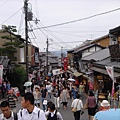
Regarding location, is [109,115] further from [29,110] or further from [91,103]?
[91,103]

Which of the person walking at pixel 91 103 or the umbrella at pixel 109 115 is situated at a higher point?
the umbrella at pixel 109 115

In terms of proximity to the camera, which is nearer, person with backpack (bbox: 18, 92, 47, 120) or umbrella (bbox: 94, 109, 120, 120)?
umbrella (bbox: 94, 109, 120, 120)

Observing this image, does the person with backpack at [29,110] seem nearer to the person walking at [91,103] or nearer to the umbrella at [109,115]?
the umbrella at [109,115]

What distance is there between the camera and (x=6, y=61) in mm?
26297

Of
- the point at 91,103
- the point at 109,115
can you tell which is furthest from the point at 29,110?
the point at 91,103

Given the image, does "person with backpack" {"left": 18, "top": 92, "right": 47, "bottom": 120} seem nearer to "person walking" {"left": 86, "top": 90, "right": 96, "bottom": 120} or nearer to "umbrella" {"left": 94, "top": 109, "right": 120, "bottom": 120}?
"umbrella" {"left": 94, "top": 109, "right": 120, "bottom": 120}

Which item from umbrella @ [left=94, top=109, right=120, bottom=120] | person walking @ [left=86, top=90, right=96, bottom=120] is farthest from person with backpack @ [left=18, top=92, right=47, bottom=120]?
person walking @ [left=86, top=90, right=96, bottom=120]

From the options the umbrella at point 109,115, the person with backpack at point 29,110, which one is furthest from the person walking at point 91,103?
the umbrella at point 109,115

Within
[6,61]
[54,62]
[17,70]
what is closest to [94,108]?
[6,61]

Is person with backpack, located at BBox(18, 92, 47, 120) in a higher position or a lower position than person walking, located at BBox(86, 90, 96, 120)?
higher

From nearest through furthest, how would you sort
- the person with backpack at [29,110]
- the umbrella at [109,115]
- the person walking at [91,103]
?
the umbrella at [109,115] → the person with backpack at [29,110] → the person walking at [91,103]

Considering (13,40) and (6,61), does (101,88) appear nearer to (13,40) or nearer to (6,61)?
(6,61)

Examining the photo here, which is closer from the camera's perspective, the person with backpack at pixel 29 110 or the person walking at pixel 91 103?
the person with backpack at pixel 29 110

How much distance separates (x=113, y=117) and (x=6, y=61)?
2211cm
